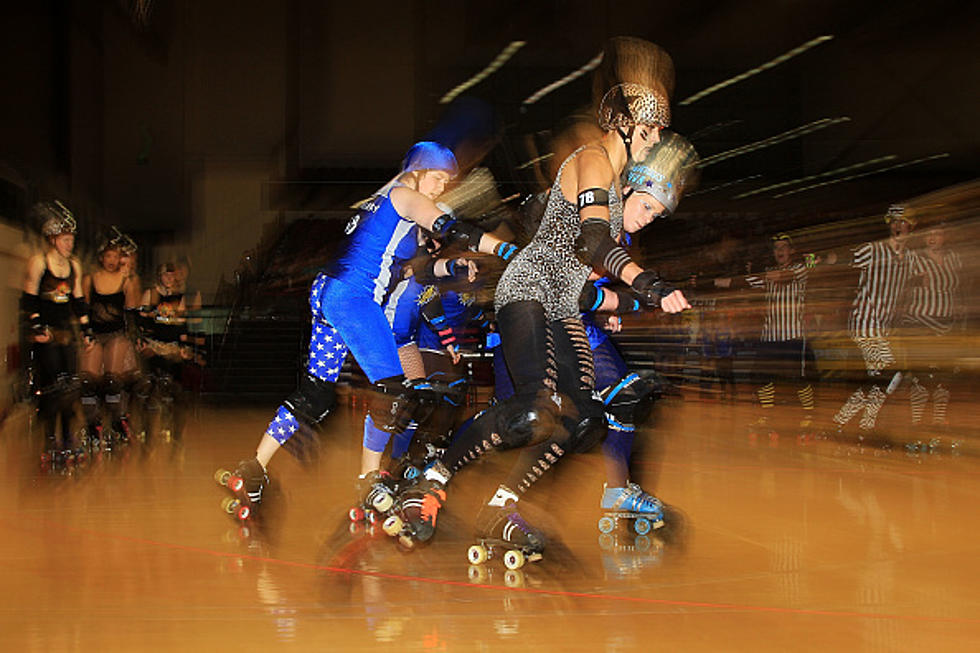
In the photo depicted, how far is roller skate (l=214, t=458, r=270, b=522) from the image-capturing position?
11.2 feet

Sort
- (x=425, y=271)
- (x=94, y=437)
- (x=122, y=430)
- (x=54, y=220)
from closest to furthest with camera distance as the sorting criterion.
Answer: (x=425, y=271), (x=54, y=220), (x=94, y=437), (x=122, y=430)

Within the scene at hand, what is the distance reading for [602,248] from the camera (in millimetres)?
2584

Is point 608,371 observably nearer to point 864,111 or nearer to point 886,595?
point 886,595

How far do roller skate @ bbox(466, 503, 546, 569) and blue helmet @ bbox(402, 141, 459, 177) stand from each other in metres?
1.18

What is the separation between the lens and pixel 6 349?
773 cm

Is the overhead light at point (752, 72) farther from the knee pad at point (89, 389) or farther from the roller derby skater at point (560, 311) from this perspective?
the roller derby skater at point (560, 311)

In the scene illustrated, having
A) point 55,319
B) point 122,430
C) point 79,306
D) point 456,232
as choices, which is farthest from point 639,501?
point 122,430

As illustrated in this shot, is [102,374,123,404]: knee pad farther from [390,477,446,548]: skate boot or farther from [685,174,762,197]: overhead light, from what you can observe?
[685,174,762,197]: overhead light

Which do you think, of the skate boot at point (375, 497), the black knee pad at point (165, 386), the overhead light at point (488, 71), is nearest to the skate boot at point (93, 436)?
the black knee pad at point (165, 386)

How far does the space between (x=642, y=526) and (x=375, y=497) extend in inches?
33.6

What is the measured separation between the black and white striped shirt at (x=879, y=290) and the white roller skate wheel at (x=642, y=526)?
10.8 feet

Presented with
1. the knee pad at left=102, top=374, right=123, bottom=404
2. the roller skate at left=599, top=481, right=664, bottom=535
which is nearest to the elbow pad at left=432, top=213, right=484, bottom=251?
the roller skate at left=599, top=481, right=664, bottom=535

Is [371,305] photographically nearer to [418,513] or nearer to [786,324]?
[418,513]

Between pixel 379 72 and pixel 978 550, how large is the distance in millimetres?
14111
